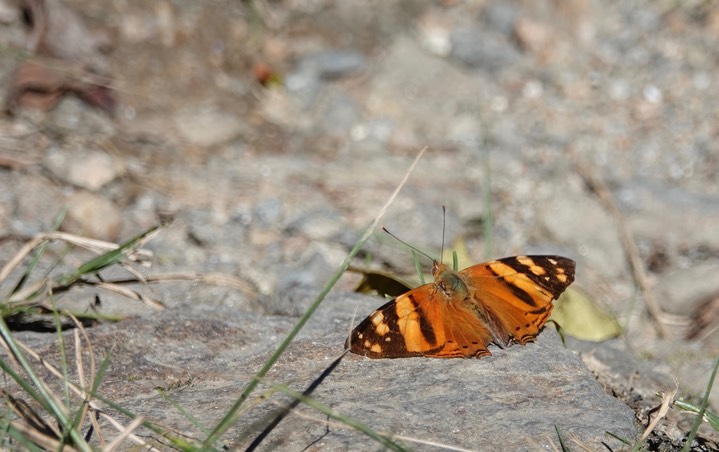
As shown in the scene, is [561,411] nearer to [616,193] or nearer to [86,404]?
[86,404]

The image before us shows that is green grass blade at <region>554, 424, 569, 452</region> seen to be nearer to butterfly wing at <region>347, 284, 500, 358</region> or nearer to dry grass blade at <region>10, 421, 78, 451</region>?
butterfly wing at <region>347, 284, 500, 358</region>

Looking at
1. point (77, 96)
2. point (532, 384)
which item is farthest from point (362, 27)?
point (532, 384)

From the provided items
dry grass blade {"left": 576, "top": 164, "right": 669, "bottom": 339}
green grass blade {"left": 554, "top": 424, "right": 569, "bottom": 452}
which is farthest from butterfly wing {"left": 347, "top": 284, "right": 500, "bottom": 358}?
dry grass blade {"left": 576, "top": 164, "right": 669, "bottom": 339}

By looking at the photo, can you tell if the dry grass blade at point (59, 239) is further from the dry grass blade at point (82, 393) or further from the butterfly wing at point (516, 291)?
the butterfly wing at point (516, 291)

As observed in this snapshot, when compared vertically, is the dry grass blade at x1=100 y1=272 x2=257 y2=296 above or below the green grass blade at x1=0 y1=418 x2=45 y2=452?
below

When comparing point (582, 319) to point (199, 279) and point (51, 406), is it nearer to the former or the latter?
point (199, 279)

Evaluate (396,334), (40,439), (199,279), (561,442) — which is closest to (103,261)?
(199,279)

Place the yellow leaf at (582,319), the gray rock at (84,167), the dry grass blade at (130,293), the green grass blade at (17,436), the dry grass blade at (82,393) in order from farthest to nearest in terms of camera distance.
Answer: the gray rock at (84,167)
the yellow leaf at (582,319)
the dry grass blade at (130,293)
the dry grass blade at (82,393)
the green grass blade at (17,436)

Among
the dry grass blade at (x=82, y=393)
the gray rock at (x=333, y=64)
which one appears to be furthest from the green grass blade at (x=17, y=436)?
the gray rock at (x=333, y=64)
